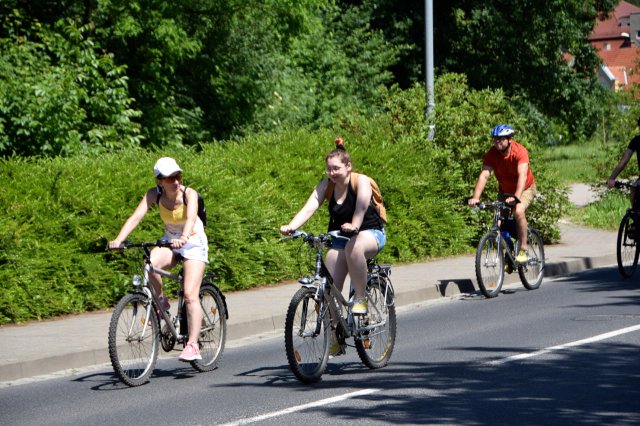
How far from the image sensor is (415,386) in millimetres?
8477

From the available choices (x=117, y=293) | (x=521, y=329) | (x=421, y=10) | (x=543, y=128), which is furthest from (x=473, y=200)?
(x=543, y=128)

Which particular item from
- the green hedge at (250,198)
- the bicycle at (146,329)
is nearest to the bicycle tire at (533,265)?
the green hedge at (250,198)

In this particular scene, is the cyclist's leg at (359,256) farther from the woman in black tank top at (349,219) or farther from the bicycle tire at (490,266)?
the bicycle tire at (490,266)

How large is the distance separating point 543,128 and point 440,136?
28580mm

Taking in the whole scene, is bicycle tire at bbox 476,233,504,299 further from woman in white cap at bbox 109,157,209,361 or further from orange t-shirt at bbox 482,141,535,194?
woman in white cap at bbox 109,157,209,361

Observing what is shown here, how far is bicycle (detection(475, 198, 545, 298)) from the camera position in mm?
14156

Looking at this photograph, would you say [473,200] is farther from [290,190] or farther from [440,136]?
[440,136]

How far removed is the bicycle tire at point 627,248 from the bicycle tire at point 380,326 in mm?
6716

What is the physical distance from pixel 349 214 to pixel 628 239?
762 cm

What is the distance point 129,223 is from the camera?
30.0 feet

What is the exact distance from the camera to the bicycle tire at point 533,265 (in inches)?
589

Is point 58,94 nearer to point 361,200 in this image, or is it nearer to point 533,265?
point 533,265

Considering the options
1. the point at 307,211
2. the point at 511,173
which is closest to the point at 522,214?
the point at 511,173

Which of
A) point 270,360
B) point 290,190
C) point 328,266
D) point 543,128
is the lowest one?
point 270,360
